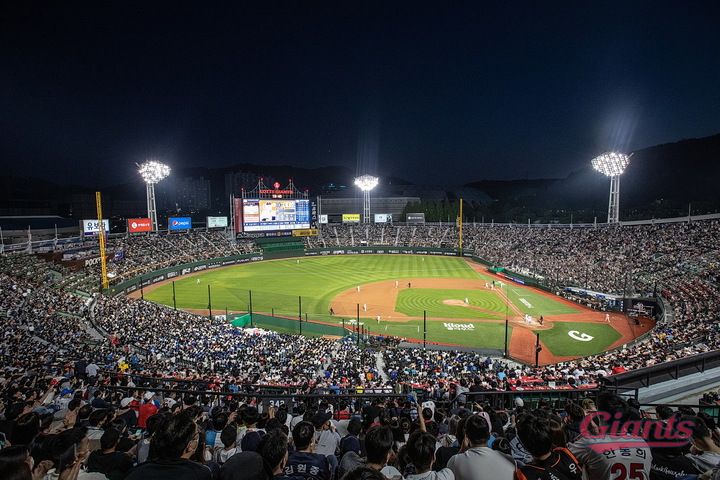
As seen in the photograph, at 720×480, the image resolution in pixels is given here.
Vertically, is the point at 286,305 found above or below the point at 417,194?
below

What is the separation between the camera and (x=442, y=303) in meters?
40.2

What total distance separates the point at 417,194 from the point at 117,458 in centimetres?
14229

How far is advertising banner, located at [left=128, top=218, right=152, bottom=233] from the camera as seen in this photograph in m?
Answer: 64.6

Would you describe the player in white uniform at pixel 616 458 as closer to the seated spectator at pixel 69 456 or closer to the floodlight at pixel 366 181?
the seated spectator at pixel 69 456

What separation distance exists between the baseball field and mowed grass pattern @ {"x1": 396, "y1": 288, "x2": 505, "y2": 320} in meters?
0.10

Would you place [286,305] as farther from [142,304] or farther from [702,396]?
[702,396]

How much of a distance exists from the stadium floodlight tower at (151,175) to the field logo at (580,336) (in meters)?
69.3

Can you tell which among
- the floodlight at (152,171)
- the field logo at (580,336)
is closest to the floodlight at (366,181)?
the floodlight at (152,171)

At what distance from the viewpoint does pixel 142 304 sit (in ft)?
105

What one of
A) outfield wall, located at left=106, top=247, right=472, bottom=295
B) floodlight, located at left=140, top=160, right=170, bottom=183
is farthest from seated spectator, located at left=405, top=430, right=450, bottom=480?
floodlight, located at left=140, top=160, right=170, bottom=183

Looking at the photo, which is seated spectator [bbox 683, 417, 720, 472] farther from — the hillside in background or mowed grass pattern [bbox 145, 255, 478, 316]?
the hillside in background

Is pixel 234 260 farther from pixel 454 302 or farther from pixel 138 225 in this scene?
pixel 454 302

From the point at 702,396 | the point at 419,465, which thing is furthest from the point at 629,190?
the point at 419,465

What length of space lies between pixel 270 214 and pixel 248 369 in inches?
2362
